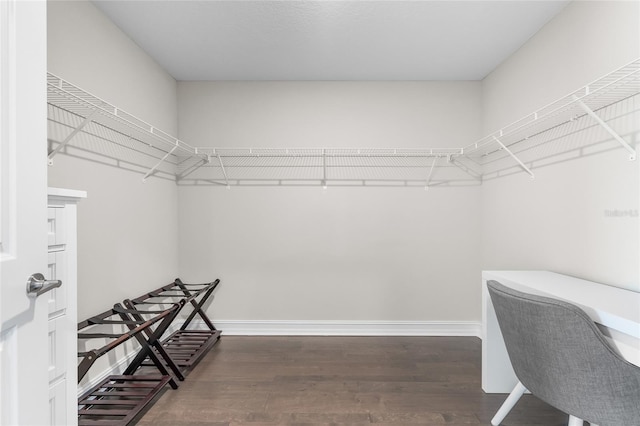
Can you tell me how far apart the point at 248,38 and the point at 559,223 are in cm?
241

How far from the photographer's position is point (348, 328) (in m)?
3.04

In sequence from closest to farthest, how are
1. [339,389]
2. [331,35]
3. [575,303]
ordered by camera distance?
[575,303]
[339,389]
[331,35]

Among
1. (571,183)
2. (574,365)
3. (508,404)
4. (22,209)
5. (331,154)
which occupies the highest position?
(331,154)

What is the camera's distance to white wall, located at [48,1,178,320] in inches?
71.4

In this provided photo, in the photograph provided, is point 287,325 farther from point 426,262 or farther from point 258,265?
point 426,262

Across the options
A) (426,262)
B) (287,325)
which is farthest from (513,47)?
(287,325)

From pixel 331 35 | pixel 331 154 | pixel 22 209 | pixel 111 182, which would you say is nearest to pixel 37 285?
pixel 22 209

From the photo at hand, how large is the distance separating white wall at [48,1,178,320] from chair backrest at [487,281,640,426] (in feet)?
7.40

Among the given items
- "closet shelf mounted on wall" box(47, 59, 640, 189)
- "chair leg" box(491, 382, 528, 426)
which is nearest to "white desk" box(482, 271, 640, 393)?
"chair leg" box(491, 382, 528, 426)

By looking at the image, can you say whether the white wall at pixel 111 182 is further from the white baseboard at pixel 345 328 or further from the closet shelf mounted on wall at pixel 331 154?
the white baseboard at pixel 345 328

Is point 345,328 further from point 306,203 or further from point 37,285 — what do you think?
point 37,285

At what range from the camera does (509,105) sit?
2.60 m

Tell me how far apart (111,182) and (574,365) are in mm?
2587

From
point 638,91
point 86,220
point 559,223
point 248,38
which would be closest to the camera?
point 638,91
